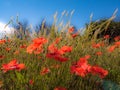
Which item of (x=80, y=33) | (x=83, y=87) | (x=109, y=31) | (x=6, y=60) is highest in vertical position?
(x=109, y=31)

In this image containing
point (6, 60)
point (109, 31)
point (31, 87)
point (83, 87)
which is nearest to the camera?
point (31, 87)

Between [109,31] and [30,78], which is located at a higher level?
[109,31]

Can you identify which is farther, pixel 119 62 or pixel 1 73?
pixel 119 62

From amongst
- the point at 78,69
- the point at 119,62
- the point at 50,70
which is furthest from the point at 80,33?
the point at 78,69

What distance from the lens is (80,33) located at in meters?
5.72

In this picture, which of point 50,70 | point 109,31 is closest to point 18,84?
point 50,70

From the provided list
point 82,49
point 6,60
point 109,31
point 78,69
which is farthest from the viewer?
point 109,31

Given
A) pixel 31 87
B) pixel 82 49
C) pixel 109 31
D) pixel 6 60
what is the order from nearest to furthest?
pixel 31 87 < pixel 6 60 < pixel 82 49 < pixel 109 31

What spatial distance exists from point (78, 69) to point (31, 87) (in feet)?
2.04

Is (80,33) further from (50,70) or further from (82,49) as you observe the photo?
(50,70)

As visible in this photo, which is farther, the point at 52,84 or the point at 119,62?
the point at 119,62

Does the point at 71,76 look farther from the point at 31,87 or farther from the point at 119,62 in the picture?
the point at 119,62

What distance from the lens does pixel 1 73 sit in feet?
11.6

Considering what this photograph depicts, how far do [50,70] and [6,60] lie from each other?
1.15m
